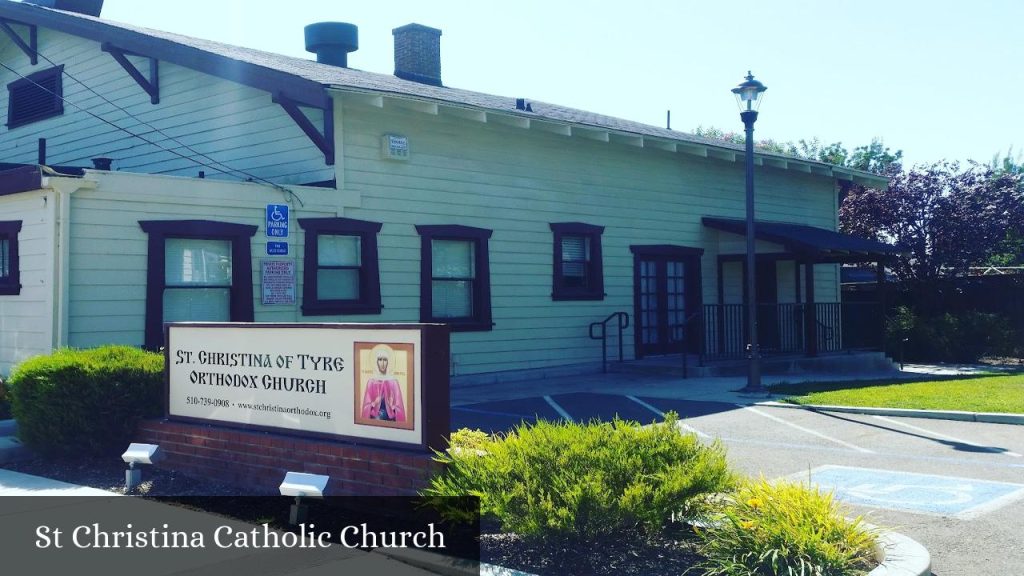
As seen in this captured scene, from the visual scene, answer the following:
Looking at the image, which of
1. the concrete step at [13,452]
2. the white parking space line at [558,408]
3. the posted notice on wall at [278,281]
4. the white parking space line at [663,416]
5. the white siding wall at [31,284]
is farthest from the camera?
the posted notice on wall at [278,281]

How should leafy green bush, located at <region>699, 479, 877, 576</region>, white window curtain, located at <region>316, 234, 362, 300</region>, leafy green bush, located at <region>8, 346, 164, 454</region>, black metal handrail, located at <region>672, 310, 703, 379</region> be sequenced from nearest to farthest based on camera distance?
leafy green bush, located at <region>699, 479, 877, 576</region> → leafy green bush, located at <region>8, 346, 164, 454</region> → white window curtain, located at <region>316, 234, 362, 300</region> → black metal handrail, located at <region>672, 310, 703, 379</region>

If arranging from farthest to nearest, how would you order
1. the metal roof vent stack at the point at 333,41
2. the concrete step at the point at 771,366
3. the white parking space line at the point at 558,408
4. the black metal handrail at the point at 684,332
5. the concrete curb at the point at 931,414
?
the metal roof vent stack at the point at 333,41
the concrete step at the point at 771,366
the black metal handrail at the point at 684,332
the white parking space line at the point at 558,408
the concrete curb at the point at 931,414

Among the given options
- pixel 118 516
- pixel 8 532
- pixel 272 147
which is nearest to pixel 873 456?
pixel 118 516

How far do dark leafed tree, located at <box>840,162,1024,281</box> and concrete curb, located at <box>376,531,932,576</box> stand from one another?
21055 mm

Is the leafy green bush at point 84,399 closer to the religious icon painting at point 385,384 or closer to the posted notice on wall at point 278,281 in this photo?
the religious icon painting at point 385,384

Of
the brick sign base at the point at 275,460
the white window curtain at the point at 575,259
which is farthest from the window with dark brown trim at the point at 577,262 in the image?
the brick sign base at the point at 275,460

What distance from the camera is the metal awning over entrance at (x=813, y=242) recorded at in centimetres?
1864

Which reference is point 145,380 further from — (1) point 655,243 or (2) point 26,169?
(1) point 655,243

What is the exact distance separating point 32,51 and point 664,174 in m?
12.7

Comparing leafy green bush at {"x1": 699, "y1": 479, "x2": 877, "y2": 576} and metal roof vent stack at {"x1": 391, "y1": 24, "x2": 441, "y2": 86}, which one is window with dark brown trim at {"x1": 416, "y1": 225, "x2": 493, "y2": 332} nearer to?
metal roof vent stack at {"x1": 391, "y1": 24, "x2": 441, "y2": 86}

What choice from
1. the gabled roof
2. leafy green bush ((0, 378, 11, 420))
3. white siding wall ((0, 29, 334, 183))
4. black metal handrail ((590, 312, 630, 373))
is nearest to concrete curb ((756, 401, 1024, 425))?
black metal handrail ((590, 312, 630, 373))

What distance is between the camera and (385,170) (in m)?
15.0

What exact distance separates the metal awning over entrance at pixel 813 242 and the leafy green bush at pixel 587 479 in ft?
42.3

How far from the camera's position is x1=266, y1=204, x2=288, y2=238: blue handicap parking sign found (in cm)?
1323
